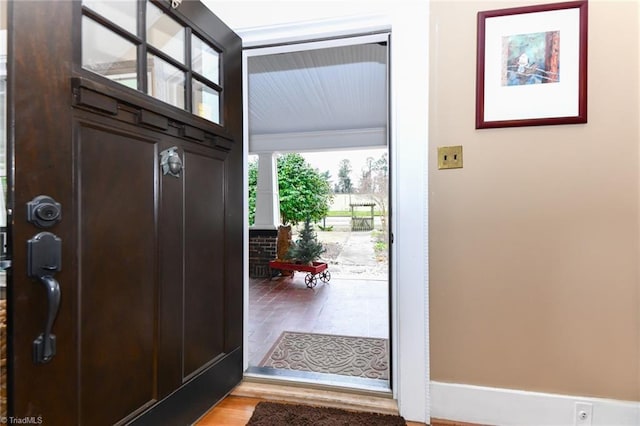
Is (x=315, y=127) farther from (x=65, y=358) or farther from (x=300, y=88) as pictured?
(x=65, y=358)

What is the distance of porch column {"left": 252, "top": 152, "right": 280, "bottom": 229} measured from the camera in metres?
5.54

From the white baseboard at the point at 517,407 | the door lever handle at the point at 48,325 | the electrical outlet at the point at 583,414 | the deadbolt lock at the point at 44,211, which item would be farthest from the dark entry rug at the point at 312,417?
the deadbolt lock at the point at 44,211

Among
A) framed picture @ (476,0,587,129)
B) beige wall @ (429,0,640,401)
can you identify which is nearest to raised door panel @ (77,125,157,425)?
beige wall @ (429,0,640,401)

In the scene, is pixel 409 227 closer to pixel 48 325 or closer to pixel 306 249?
pixel 48 325

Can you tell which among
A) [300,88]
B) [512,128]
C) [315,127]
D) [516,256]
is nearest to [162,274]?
[516,256]

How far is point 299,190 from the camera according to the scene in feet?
21.0

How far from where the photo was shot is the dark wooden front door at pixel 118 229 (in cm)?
84

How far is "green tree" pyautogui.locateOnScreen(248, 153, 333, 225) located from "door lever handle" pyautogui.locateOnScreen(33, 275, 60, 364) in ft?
17.7

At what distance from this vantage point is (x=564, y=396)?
1.44 m

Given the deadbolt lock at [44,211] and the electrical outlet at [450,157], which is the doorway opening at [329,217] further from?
the deadbolt lock at [44,211]

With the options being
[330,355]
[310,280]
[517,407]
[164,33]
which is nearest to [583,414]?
[517,407]

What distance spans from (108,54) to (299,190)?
5331mm

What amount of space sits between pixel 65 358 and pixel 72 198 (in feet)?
1.56

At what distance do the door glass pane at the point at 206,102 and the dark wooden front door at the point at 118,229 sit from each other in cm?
3
